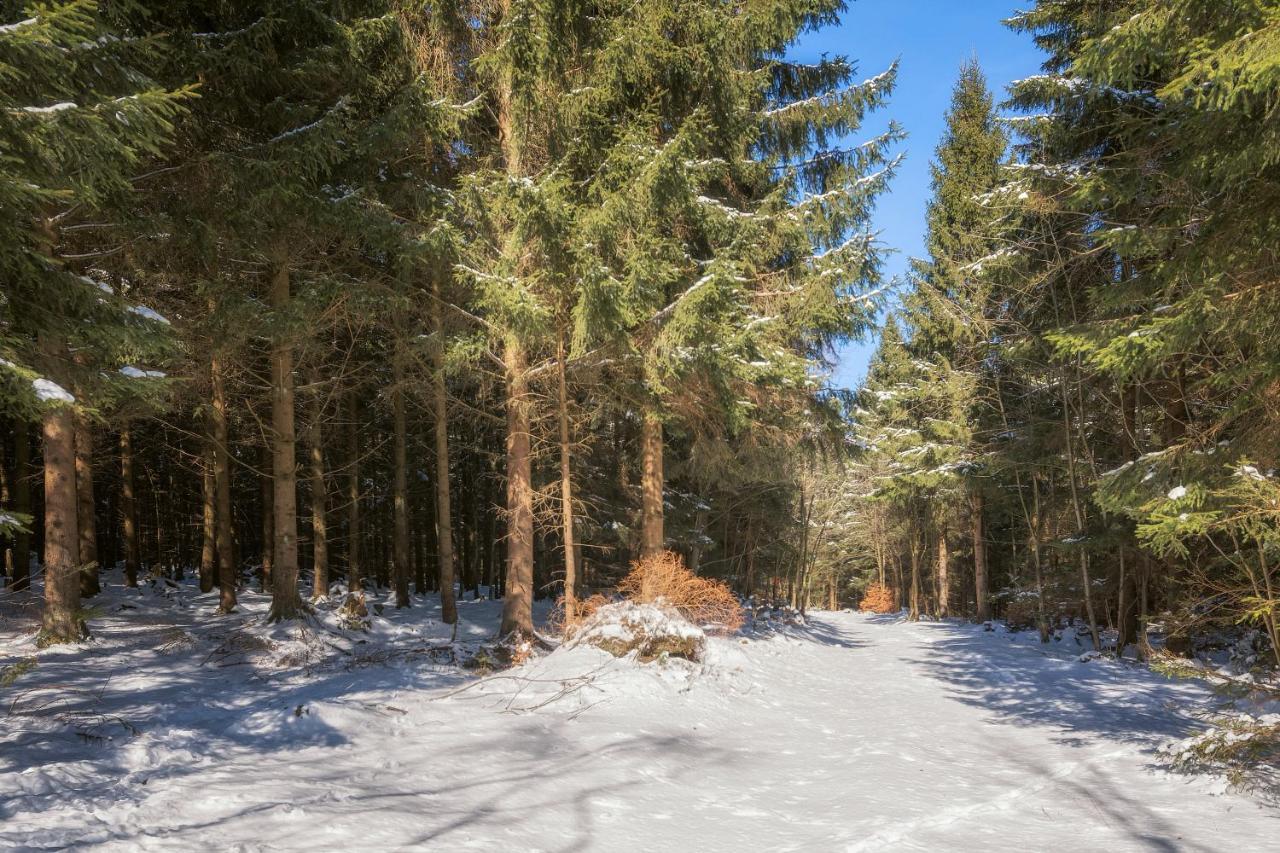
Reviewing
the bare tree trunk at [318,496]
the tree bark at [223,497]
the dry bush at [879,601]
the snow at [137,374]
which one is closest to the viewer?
the snow at [137,374]

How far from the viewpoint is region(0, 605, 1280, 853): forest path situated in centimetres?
477

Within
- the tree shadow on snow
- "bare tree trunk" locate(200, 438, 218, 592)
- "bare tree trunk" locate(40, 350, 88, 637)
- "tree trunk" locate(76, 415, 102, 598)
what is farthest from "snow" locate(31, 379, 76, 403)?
"bare tree trunk" locate(200, 438, 218, 592)

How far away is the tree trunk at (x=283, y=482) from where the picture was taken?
473 inches

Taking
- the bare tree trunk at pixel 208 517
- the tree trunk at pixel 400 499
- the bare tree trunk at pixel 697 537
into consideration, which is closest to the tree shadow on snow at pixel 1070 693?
the bare tree trunk at pixel 697 537

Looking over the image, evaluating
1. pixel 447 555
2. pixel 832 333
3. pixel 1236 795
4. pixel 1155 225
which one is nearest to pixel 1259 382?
pixel 1155 225

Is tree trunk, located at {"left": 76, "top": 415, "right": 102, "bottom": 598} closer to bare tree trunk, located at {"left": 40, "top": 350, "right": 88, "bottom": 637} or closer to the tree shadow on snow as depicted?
bare tree trunk, located at {"left": 40, "top": 350, "right": 88, "bottom": 637}

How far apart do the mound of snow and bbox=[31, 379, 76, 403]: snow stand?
721 cm

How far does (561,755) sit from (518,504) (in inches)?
213

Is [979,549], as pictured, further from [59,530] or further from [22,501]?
[22,501]

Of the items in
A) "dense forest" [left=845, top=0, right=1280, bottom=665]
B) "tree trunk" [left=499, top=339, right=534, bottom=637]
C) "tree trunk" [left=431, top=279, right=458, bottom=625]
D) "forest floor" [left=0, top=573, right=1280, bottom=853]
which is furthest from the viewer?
"tree trunk" [left=431, top=279, right=458, bottom=625]

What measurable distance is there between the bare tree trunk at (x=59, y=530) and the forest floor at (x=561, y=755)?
45 cm

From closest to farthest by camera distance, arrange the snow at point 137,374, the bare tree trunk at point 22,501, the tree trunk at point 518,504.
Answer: the snow at point 137,374
the tree trunk at point 518,504
the bare tree trunk at point 22,501

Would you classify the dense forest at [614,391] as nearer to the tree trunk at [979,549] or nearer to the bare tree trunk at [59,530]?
the bare tree trunk at [59,530]

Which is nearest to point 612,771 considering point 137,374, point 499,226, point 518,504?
point 137,374
